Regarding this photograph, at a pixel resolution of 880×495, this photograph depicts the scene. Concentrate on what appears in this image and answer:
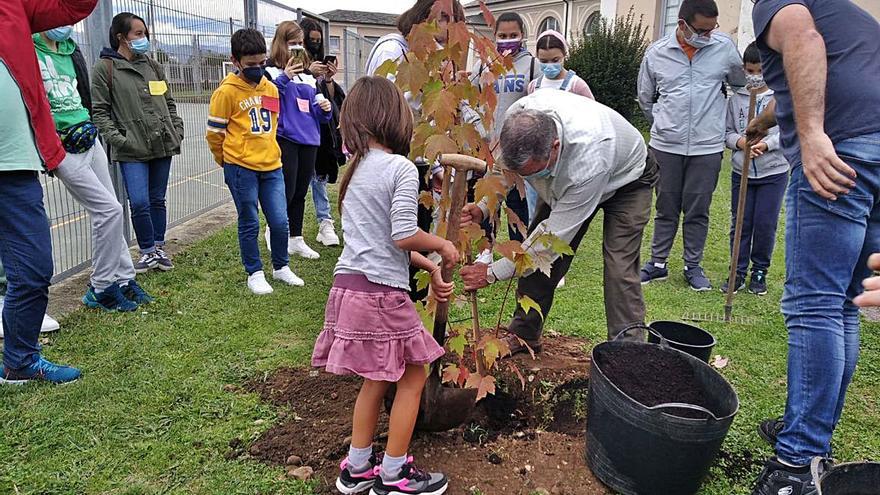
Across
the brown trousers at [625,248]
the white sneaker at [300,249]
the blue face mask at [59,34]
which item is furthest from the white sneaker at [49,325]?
the brown trousers at [625,248]

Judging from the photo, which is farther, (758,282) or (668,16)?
(668,16)

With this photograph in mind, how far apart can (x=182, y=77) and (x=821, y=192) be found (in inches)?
243

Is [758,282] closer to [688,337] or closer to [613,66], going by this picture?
[688,337]

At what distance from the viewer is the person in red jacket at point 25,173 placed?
2.92m

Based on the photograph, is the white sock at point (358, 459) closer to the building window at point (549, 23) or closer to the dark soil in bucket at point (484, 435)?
the dark soil in bucket at point (484, 435)

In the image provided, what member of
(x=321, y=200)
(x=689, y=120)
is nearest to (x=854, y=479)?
(x=689, y=120)

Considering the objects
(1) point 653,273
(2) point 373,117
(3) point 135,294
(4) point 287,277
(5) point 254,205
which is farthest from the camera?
(1) point 653,273

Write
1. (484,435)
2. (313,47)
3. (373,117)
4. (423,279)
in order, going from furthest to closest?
1. (313,47)
2. (484,435)
3. (423,279)
4. (373,117)

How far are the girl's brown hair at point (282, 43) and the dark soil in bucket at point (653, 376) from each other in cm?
379

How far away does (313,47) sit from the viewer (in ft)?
20.5

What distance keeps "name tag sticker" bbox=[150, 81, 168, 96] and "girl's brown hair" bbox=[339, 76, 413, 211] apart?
10.7 ft

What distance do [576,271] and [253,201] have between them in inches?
109

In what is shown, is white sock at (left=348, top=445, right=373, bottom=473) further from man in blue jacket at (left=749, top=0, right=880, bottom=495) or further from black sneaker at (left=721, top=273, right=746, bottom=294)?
black sneaker at (left=721, top=273, right=746, bottom=294)

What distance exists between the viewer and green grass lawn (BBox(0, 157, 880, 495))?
262 centimetres
